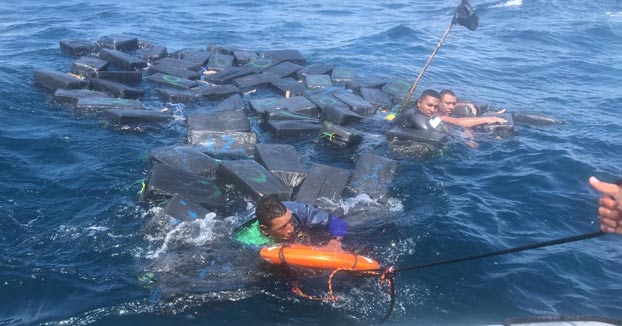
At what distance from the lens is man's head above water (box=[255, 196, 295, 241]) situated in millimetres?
5355

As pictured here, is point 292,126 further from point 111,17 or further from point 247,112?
point 111,17

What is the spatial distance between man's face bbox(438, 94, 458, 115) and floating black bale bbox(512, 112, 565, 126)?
1.74 m

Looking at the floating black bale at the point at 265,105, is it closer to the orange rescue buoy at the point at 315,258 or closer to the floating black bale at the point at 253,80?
the floating black bale at the point at 253,80

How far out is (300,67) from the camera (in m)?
13.9

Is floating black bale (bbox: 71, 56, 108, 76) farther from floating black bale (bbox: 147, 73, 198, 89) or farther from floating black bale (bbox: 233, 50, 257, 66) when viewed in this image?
floating black bale (bbox: 233, 50, 257, 66)

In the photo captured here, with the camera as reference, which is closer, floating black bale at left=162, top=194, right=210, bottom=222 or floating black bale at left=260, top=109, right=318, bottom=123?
floating black bale at left=162, top=194, right=210, bottom=222

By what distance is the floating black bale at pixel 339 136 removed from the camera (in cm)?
930

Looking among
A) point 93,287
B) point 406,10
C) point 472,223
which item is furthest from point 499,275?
point 406,10

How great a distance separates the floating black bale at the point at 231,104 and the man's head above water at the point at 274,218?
535cm

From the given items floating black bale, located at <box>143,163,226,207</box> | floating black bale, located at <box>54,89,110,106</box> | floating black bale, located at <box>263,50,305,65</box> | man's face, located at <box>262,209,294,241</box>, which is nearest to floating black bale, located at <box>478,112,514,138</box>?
floating black bale, located at <box>143,163,226,207</box>

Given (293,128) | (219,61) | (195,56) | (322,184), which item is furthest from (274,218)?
(195,56)

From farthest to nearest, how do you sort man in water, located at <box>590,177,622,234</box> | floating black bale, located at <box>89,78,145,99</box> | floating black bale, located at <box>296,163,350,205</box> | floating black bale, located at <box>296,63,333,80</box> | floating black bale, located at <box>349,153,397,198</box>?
floating black bale, located at <box>296,63,333,80</box> → floating black bale, located at <box>89,78,145,99</box> → floating black bale, located at <box>349,153,397,198</box> → floating black bale, located at <box>296,163,350,205</box> → man in water, located at <box>590,177,622,234</box>

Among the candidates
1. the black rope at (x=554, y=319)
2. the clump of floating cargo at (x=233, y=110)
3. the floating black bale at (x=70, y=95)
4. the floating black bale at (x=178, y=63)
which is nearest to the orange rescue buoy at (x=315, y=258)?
the black rope at (x=554, y=319)

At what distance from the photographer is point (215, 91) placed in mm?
11602
